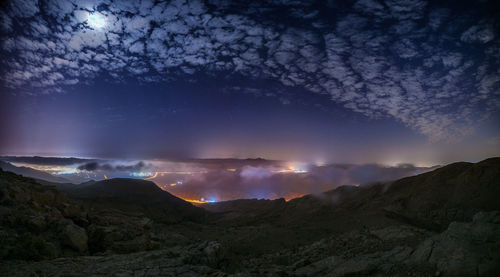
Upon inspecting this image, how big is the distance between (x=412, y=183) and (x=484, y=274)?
31867 millimetres

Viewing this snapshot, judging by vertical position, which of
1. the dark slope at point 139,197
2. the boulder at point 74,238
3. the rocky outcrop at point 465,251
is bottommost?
the dark slope at point 139,197

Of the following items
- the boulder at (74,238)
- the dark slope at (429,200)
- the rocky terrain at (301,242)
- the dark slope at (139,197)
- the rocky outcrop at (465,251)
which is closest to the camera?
the rocky outcrop at (465,251)

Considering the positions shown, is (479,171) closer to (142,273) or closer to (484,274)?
(484,274)

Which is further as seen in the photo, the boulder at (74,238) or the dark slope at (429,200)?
the dark slope at (429,200)

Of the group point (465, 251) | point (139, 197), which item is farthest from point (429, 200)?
point (139, 197)

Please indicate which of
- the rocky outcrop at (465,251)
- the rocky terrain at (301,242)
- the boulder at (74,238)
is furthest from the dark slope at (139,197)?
the rocky outcrop at (465,251)

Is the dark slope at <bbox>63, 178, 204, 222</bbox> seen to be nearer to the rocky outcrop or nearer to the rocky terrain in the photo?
the rocky terrain

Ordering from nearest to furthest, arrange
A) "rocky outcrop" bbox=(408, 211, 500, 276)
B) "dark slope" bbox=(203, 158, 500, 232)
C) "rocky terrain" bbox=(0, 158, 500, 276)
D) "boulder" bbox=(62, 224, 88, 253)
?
"rocky outcrop" bbox=(408, 211, 500, 276), "rocky terrain" bbox=(0, 158, 500, 276), "boulder" bbox=(62, 224, 88, 253), "dark slope" bbox=(203, 158, 500, 232)

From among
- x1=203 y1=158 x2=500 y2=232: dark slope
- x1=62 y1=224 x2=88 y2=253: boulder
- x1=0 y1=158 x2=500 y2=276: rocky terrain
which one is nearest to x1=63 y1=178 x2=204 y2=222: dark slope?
x1=0 y1=158 x2=500 y2=276: rocky terrain

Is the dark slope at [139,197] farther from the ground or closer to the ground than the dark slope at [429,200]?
closer to the ground

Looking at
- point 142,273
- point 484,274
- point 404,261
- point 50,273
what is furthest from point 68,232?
point 484,274

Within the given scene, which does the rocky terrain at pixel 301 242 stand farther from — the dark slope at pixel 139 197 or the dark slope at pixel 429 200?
the dark slope at pixel 139 197

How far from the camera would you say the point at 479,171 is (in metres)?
23.5

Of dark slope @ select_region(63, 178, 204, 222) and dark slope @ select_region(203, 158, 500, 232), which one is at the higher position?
dark slope @ select_region(203, 158, 500, 232)
